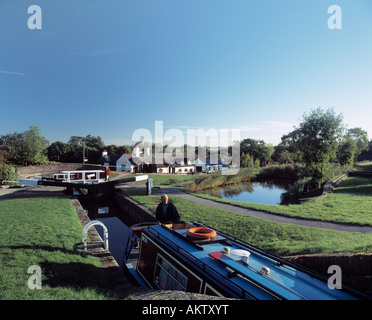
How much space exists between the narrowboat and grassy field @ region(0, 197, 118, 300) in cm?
98

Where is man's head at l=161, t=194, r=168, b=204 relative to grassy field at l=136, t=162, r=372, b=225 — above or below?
above

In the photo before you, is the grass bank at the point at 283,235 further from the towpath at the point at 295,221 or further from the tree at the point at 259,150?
the tree at the point at 259,150

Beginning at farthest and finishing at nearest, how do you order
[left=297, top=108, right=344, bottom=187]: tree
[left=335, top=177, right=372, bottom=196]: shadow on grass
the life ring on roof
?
[left=297, top=108, right=344, bottom=187]: tree, [left=335, top=177, right=372, bottom=196]: shadow on grass, the life ring on roof

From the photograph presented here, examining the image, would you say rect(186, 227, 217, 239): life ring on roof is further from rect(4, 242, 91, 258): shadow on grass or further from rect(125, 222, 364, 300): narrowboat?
rect(4, 242, 91, 258): shadow on grass

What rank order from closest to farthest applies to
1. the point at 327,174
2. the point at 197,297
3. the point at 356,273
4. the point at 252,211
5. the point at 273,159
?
1. the point at 197,297
2. the point at 356,273
3. the point at 252,211
4. the point at 327,174
5. the point at 273,159

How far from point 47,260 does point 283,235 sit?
6.15m

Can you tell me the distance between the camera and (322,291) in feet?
8.45

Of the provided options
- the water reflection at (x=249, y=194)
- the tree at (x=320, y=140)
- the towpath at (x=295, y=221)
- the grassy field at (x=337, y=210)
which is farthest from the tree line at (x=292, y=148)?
the towpath at (x=295, y=221)

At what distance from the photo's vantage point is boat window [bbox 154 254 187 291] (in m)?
3.40

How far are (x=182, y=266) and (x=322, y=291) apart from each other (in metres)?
1.83

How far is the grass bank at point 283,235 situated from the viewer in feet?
17.1

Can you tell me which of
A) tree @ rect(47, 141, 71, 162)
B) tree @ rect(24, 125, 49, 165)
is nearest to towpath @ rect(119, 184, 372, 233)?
tree @ rect(24, 125, 49, 165)
